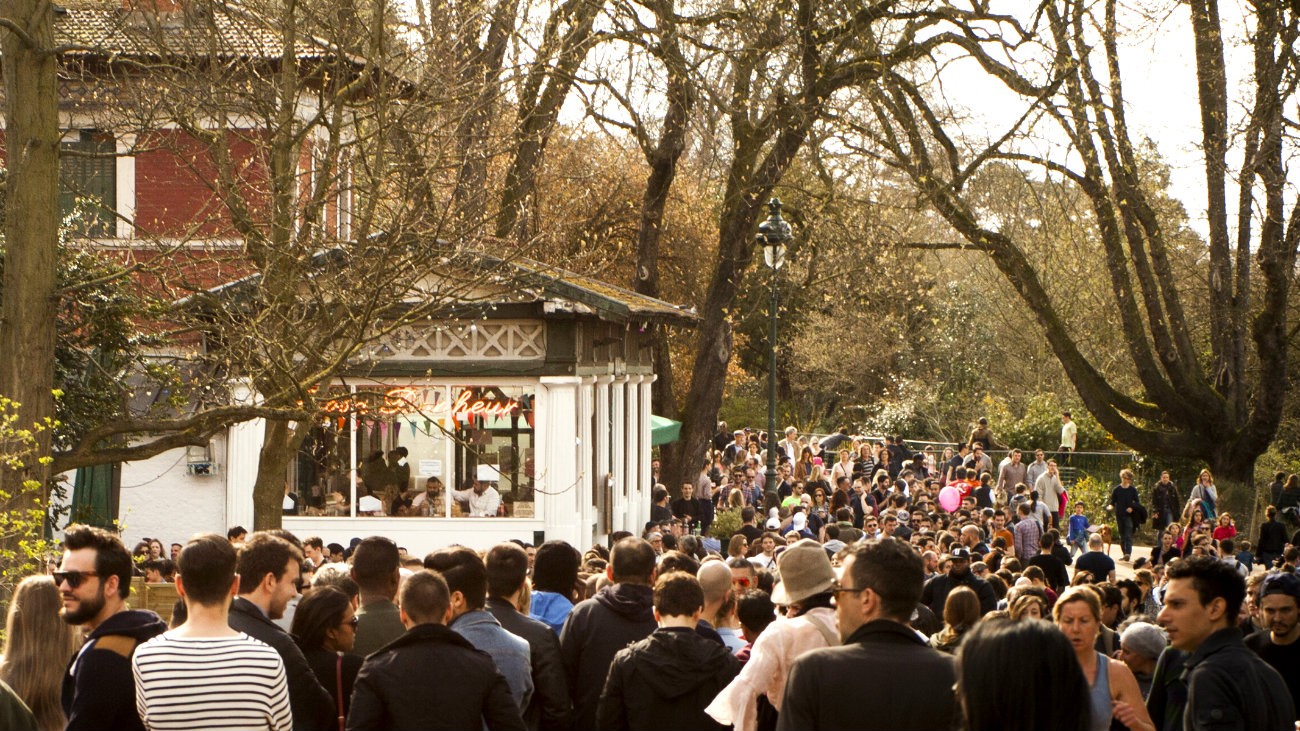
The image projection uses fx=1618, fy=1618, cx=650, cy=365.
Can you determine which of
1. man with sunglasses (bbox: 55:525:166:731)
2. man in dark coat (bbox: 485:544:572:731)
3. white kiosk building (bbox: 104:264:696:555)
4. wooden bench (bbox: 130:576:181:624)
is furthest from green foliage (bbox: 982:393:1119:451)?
man with sunglasses (bbox: 55:525:166:731)

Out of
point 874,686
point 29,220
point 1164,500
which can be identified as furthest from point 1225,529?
point 874,686

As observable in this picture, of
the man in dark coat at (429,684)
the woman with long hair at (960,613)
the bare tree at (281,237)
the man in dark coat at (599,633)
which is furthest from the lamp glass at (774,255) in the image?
the man in dark coat at (429,684)

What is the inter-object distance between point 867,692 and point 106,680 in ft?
8.82

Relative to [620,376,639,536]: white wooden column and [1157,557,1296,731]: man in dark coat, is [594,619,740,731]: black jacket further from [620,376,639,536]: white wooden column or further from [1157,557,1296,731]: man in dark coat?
[620,376,639,536]: white wooden column

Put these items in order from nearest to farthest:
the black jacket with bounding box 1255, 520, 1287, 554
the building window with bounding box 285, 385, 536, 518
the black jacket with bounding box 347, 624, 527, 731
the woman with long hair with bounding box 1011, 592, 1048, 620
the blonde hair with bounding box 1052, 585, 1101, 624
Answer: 1. the black jacket with bounding box 347, 624, 527, 731
2. the blonde hair with bounding box 1052, 585, 1101, 624
3. the woman with long hair with bounding box 1011, 592, 1048, 620
4. the building window with bounding box 285, 385, 536, 518
5. the black jacket with bounding box 1255, 520, 1287, 554

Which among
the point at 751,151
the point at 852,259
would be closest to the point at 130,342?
the point at 751,151

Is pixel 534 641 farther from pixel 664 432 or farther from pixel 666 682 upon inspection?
pixel 664 432

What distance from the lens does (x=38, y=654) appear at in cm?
595

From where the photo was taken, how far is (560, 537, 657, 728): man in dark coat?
25.2ft

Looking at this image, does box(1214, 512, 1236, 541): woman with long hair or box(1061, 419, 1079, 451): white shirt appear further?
box(1061, 419, 1079, 451): white shirt

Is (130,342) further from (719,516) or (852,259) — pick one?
(852,259)

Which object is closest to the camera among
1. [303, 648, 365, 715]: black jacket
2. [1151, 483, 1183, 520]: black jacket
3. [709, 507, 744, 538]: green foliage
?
[303, 648, 365, 715]: black jacket

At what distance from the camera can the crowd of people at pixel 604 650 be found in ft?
16.1

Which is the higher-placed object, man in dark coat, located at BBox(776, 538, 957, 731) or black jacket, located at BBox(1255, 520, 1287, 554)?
man in dark coat, located at BBox(776, 538, 957, 731)
